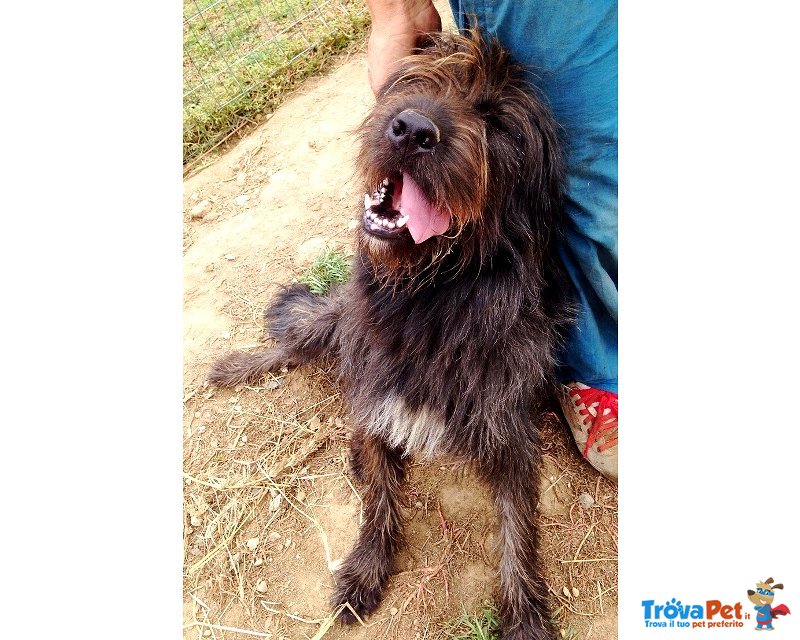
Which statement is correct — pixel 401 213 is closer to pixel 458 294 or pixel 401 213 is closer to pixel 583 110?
pixel 458 294

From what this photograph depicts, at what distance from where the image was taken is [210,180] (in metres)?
4.48

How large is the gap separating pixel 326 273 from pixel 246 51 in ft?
8.28

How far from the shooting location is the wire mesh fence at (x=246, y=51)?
4766mm

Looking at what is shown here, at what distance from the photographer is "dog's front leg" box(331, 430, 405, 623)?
8.66 feet

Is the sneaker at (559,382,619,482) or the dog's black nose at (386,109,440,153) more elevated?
the dog's black nose at (386,109,440,153)

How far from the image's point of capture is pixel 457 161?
182 centimetres

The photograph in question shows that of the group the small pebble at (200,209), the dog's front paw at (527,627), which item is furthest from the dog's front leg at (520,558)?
the small pebble at (200,209)

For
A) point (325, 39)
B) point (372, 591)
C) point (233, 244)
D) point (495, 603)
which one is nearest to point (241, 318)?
point (233, 244)

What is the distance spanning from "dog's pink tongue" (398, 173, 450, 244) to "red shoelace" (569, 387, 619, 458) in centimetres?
141

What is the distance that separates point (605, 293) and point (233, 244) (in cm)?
240
